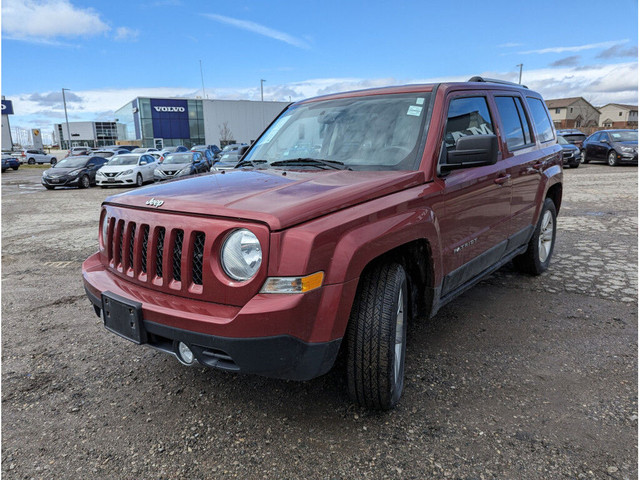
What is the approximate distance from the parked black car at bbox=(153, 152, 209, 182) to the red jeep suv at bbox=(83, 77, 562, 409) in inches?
635

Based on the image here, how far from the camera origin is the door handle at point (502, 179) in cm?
360

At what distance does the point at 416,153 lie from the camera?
295 centimetres

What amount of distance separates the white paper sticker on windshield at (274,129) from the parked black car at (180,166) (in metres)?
15.2

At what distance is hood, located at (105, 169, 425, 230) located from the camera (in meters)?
2.17

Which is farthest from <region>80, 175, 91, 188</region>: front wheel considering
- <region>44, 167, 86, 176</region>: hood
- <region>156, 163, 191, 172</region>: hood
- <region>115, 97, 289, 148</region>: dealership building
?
<region>115, 97, 289, 148</region>: dealership building

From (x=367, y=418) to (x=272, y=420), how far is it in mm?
537

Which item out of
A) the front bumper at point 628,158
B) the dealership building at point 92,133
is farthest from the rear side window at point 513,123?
the dealership building at point 92,133

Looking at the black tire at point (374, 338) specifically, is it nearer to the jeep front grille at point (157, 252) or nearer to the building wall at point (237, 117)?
the jeep front grille at point (157, 252)

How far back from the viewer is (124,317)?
2.44 meters

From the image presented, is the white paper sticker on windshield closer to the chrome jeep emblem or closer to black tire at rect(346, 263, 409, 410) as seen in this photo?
the chrome jeep emblem

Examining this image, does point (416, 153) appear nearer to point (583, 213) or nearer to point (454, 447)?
point (454, 447)

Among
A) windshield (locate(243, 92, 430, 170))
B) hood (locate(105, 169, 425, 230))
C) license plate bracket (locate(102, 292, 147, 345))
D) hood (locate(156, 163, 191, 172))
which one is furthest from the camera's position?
hood (locate(156, 163, 191, 172))

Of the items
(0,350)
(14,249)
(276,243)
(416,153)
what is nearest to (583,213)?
(416,153)

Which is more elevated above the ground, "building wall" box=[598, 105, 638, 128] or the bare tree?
"building wall" box=[598, 105, 638, 128]
